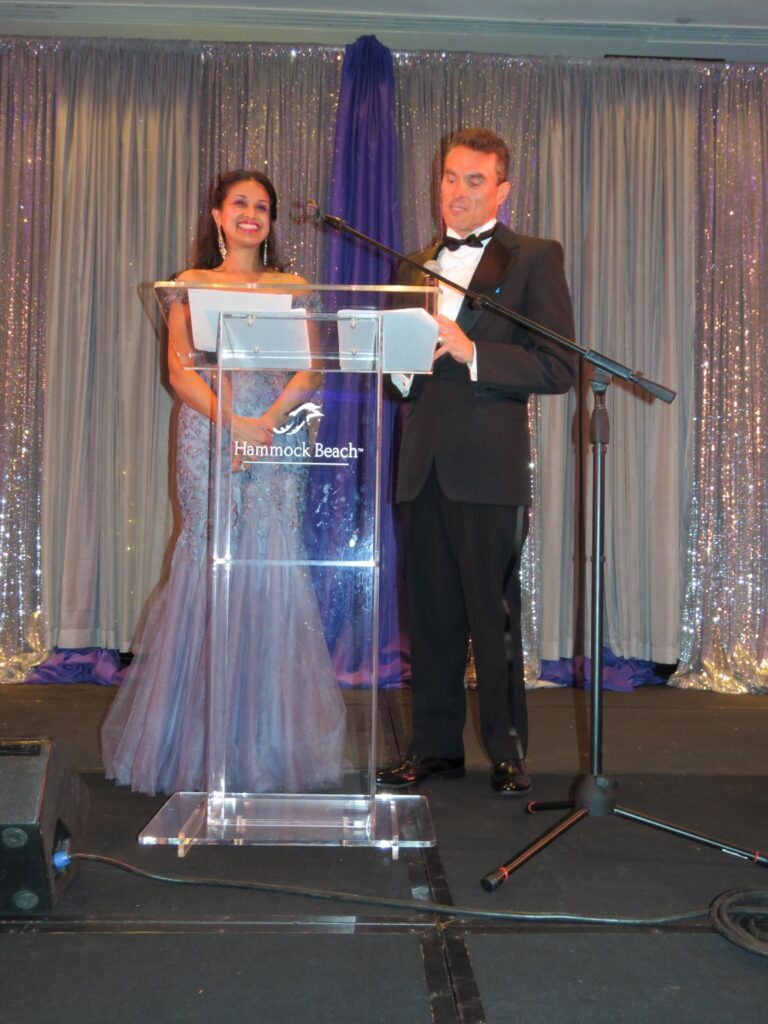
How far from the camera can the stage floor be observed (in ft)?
4.59

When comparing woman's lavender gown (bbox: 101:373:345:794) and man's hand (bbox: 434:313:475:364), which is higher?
man's hand (bbox: 434:313:475:364)

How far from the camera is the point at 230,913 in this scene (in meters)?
1.71

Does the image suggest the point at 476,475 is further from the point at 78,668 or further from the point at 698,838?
the point at 78,668

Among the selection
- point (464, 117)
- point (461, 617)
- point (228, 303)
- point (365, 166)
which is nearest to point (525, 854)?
point (461, 617)

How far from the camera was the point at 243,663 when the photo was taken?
88.1 inches

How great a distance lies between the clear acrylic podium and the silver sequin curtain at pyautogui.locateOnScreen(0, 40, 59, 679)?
107 inches

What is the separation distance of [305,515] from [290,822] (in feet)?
2.23

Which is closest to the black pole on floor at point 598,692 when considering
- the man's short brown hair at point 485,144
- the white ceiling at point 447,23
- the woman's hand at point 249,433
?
the woman's hand at point 249,433

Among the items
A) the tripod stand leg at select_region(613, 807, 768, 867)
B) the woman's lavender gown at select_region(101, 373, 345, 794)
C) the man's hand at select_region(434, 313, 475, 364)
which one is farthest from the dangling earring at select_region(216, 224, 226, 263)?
the tripod stand leg at select_region(613, 807, 768, 867)

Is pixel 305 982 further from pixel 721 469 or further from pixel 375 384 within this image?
pixel 721 469

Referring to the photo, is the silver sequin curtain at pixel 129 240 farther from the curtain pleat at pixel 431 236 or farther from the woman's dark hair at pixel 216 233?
the woman's dark hair at pixel 216 233

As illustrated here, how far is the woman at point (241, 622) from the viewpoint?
7.06 ft

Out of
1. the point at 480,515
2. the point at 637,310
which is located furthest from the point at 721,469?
the point at 480,515

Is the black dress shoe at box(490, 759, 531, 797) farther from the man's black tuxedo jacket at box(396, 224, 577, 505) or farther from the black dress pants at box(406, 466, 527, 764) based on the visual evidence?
the man's black tuxedo jacket at box(396, 224, 577, 505)
